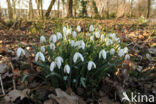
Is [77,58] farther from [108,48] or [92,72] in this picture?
[108,48]

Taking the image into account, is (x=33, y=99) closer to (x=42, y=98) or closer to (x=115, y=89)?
(x=42, y=98)

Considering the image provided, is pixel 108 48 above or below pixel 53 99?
above

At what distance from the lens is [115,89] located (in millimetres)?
1393

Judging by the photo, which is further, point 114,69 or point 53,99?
point 114,69

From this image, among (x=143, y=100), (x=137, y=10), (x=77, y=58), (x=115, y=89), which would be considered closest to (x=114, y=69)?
(x=115, y=89)

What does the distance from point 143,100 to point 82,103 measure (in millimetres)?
624

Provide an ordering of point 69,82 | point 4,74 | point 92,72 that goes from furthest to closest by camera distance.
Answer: point 4,74 → point 92,72 → point 69,82

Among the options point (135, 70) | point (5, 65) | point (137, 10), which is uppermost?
point (137, 10)

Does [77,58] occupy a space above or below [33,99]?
above

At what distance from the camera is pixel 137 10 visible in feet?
69.3

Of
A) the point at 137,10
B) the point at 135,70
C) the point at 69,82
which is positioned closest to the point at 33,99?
the point at 69,82

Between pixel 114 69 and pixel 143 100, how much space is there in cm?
43

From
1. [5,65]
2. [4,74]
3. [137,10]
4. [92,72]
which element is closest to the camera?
[92,72]

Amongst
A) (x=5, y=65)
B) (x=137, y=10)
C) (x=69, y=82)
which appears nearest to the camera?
(x=69, y=82)
